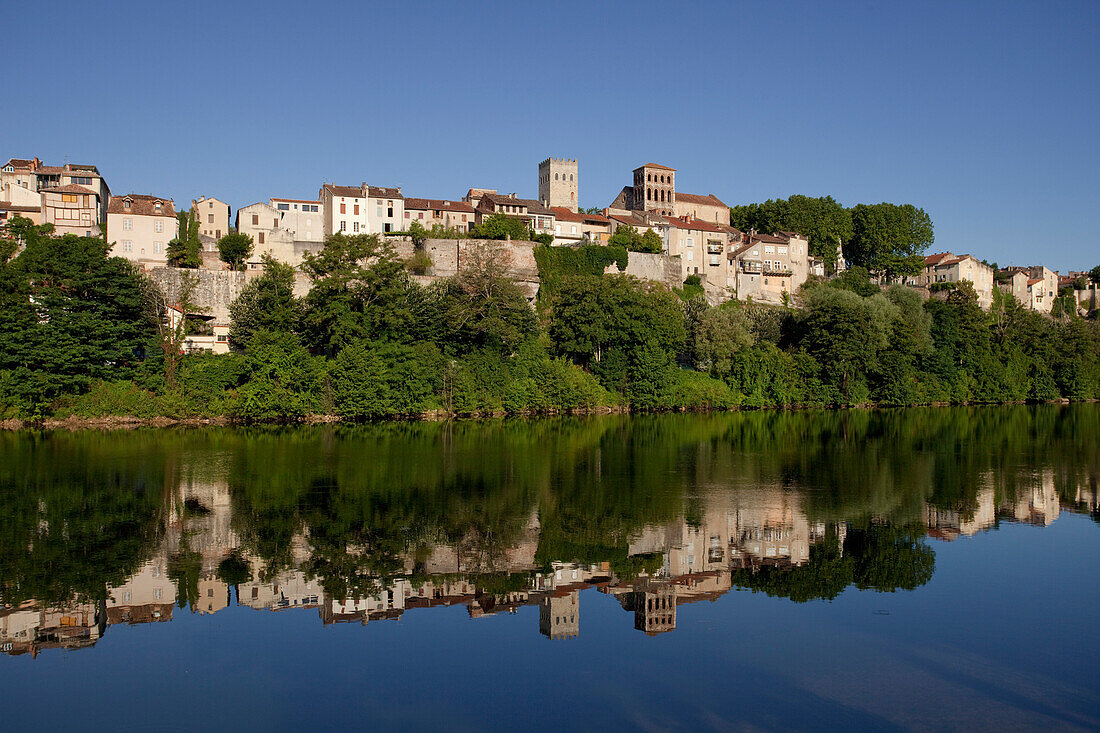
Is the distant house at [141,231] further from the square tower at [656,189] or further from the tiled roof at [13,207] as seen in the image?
the square tower at [656,189]

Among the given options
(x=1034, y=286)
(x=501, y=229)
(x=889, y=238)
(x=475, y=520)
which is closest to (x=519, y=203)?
(x=501, y=229)

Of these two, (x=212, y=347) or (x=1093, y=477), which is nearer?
(x=1093, y=477)

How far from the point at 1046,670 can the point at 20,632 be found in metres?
12.4

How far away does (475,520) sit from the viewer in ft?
56.9

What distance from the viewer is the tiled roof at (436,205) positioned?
59.0 meters

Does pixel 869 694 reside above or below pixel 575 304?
A: below

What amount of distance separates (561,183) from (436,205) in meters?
18.5

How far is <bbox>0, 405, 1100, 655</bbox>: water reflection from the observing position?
41.5ft

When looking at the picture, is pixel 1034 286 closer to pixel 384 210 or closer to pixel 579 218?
pixel 579 218

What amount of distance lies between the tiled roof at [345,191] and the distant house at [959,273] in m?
49.4

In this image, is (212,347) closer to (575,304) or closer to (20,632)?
(575,304)

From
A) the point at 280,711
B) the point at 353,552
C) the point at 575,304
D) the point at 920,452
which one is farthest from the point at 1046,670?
the point at 575,304

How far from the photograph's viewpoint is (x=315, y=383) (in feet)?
125

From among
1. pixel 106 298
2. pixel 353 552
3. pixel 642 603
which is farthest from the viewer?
pixel 106 298
